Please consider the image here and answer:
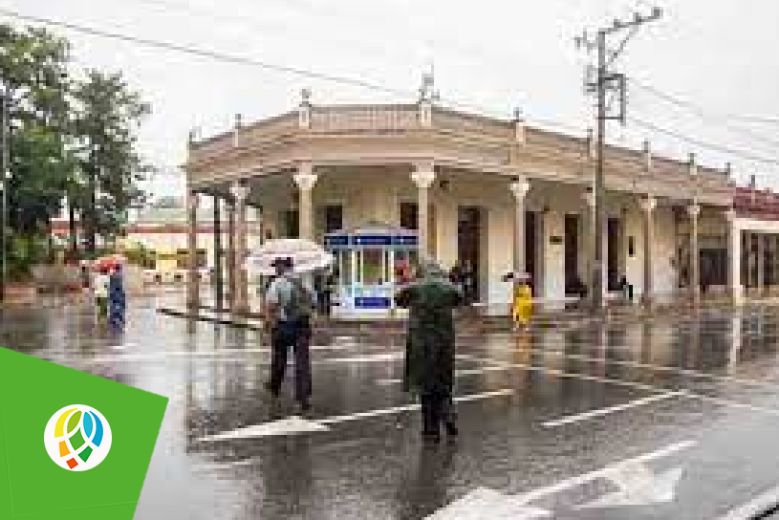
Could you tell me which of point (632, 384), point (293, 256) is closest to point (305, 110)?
point (293, 256)

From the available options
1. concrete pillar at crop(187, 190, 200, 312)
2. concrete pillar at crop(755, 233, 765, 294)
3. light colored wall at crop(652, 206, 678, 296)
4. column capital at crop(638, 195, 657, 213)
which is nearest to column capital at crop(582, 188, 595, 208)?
column capital at crop(638, 195, 657, 213)

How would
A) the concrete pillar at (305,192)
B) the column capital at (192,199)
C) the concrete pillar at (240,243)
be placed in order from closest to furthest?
the concrete pillar at (305,192), the concrete pillar at (240,243), the column capital at (192,199)

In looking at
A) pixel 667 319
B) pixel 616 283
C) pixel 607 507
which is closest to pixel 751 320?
pixel 667 319

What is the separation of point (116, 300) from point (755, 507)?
20.5m

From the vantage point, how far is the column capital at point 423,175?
26.5 m

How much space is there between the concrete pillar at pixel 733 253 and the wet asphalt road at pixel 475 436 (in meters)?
27.3

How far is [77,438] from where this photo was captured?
350cm

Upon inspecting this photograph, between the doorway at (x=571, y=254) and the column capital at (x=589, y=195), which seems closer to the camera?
the column capital at (x=589, y=195)

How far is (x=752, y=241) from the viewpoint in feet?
170

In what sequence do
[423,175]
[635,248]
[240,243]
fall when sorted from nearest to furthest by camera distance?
[423,175] → [240,243] → [635,248]

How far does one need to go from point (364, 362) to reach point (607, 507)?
1040 cm

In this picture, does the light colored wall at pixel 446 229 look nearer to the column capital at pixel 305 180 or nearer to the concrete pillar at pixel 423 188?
the concrete pillar at pixel 423 188

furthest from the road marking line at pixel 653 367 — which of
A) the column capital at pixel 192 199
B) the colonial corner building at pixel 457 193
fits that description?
the column capital at pixel 192 199

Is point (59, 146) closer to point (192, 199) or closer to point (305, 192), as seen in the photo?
point (192, 199)
